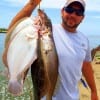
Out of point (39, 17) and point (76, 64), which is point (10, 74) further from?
point (76, 64)

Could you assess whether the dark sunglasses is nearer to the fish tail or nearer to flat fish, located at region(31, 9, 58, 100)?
flat fish, located at region(31, 9, 58, 100)

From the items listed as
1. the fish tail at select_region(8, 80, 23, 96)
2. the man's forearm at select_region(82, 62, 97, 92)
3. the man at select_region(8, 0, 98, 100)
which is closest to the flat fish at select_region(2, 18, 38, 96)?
the fish tail at select_region(8, 80, 23, 96)

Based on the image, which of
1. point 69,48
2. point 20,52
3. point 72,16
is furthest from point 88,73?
A: point 20,52

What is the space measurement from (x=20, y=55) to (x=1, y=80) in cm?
987

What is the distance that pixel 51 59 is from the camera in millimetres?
4328

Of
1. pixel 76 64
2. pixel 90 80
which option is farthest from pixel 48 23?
pixel 90 80

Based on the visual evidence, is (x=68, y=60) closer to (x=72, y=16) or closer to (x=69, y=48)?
(x=69, y=48)

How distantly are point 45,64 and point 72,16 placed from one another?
0.91 meters

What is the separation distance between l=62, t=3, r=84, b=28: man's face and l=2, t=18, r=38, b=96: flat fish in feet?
2.36

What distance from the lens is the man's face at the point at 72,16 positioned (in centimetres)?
495

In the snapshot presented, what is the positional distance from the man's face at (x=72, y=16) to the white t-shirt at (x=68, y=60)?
11 centimetres

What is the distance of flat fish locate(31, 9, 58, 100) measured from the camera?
4211 mm

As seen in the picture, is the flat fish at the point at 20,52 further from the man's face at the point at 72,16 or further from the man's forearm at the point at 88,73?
the man's forearm at the point at 88,73

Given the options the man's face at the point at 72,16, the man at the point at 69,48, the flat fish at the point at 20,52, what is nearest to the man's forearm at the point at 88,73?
the man at the point at 69,48
